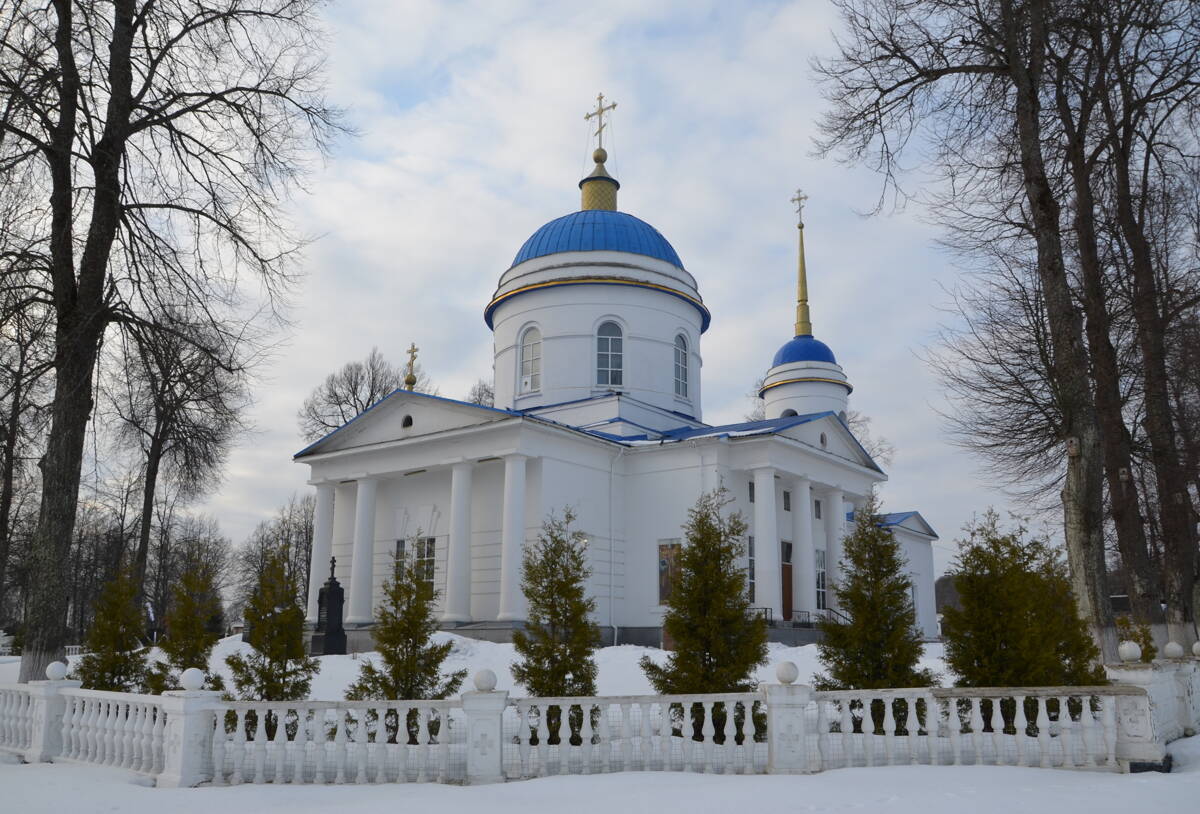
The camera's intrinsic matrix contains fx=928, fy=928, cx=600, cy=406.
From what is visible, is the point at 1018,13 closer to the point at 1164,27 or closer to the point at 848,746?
the point at 1164,27

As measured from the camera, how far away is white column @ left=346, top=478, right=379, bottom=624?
2195cm

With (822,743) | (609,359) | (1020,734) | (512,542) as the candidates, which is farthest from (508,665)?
(609,359)

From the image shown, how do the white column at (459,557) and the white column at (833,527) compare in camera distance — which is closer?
the white column at (459,557)

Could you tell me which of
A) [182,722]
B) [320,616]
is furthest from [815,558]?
[182,722]

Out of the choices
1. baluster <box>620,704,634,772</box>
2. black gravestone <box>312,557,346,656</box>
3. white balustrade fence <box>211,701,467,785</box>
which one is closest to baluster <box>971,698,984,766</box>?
baluster <box>620,704,634,772</box>

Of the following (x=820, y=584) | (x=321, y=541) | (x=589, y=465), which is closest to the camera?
(x=589, y=465)

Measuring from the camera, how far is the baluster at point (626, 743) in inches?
300

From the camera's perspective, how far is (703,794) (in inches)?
254

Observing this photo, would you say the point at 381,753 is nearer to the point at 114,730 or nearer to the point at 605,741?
the point at 605,741

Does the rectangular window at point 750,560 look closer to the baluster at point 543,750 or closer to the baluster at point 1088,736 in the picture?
the baluster at point 1088,736

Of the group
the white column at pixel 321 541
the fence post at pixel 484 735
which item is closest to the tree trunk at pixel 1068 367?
the fence post at pixel 484 735

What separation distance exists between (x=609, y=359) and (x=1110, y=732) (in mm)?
18974

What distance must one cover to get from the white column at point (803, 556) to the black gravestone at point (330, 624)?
10759mm

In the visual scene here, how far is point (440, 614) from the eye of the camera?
20.9 metres
